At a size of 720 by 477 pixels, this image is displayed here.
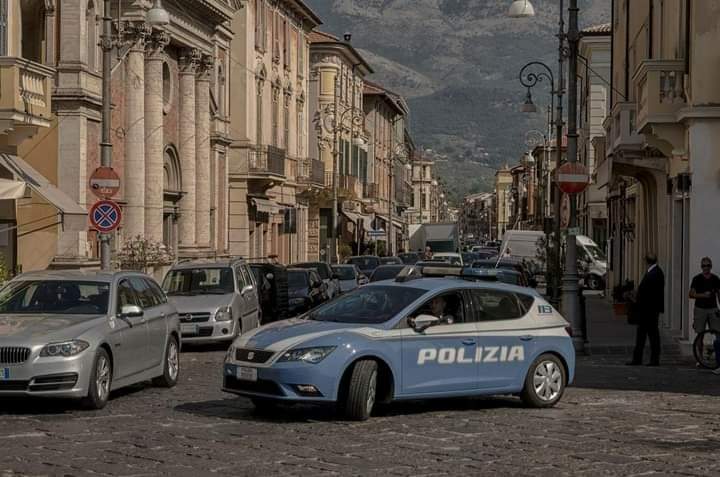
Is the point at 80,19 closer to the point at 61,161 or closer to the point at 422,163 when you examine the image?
the point at 61,161

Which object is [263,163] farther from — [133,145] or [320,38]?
[320,38]

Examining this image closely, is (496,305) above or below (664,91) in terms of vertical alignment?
below

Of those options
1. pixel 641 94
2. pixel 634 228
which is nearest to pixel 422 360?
pixel 641 94

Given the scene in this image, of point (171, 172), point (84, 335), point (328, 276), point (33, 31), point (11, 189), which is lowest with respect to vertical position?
point (84, 335)

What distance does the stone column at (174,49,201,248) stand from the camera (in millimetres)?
42344

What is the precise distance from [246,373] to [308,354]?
0.74 meters

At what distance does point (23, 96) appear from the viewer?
83.8 ft

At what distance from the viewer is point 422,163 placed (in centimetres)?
18250

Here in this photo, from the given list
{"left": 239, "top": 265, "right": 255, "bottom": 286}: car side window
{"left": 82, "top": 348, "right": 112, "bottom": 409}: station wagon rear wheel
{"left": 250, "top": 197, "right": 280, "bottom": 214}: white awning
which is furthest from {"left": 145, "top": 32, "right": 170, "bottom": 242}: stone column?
{"left": 82, "top": 348, "right": 112, "bottom": 409}: station wagon rear wheel

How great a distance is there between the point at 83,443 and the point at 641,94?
16.4m

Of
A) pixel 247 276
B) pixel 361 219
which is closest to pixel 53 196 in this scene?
pixel 247 276

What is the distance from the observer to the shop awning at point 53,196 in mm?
28391

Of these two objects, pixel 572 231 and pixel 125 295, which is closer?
pixel 125 295

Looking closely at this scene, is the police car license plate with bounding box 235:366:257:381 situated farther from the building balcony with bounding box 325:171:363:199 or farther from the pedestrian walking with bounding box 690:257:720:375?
the building balcony with bounding box 325:171:363:199
